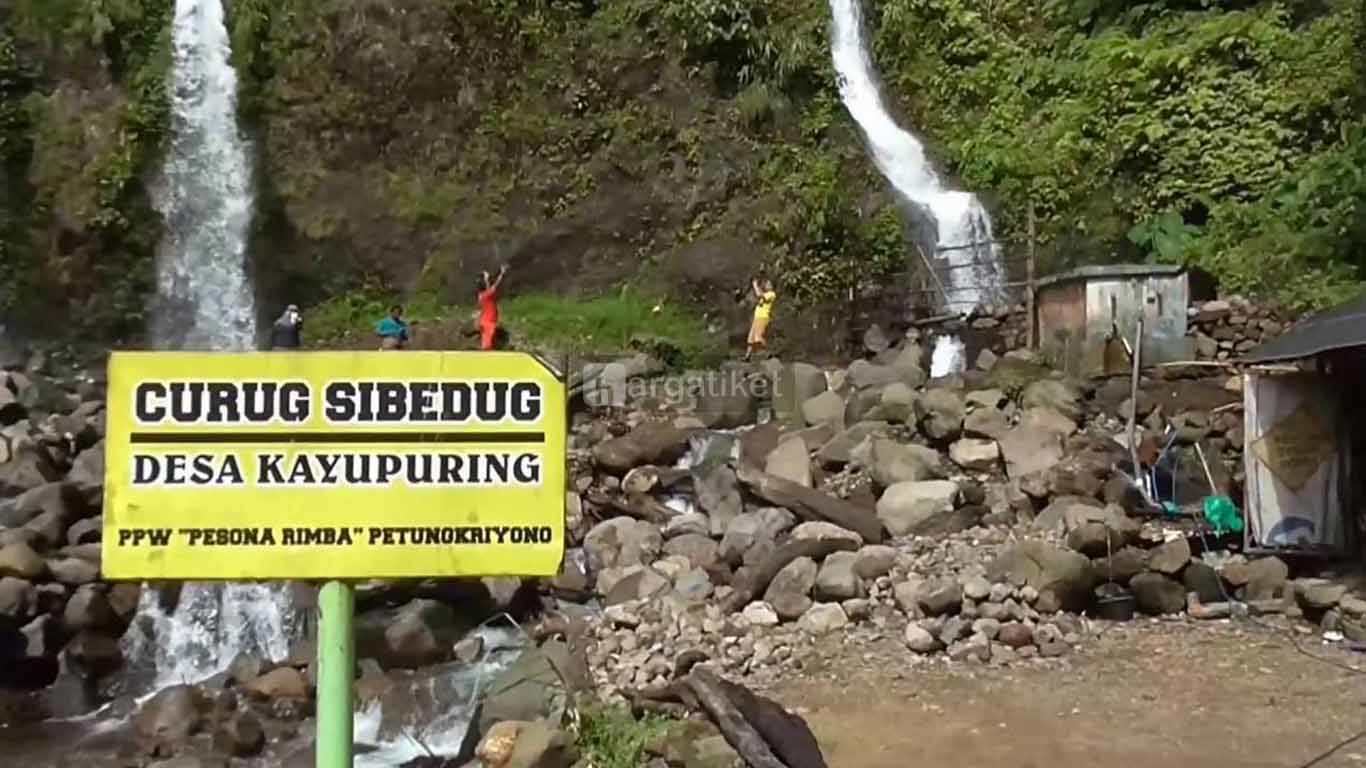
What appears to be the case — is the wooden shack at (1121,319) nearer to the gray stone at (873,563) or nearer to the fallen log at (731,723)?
the gray stone at (873,563)

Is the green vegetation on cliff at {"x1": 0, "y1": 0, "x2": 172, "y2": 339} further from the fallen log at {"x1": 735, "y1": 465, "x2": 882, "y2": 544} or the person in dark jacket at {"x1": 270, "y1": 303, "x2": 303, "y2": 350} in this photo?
the fallen log at {"x1": 735, "y1": 465, "x2": 882, "y2": 544}

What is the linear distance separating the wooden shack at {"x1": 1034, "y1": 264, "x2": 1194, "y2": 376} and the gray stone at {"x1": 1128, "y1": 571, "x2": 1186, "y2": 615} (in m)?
4.76

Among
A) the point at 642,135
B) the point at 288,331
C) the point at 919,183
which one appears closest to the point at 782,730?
the point at 288,331

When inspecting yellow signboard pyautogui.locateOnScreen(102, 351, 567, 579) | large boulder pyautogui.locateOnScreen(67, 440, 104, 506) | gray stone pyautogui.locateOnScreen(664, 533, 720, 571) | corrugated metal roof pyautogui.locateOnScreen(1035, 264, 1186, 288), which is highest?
corrugated metal roof pyautogui.locateOnScreen(1035, 264, 1186, 288)

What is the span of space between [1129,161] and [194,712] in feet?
49.7

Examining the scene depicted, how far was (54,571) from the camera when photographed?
1170 cm

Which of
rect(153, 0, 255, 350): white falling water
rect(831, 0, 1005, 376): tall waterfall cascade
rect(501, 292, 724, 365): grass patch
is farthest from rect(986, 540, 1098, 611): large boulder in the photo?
rect(153, 0, 255, 350): white falling water

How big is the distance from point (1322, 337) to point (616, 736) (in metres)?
6.18

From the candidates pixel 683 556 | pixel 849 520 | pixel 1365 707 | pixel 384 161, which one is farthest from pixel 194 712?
pixel 384 161

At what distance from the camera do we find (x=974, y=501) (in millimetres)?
11258

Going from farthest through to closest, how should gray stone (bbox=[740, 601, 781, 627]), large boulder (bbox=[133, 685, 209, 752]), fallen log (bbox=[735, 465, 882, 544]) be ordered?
fallen log (bbox=[735, 465, 882, 544])
gray stone (bbox=[740, 601, 781, 627])
large boulder (bbox=[133, 685, 209, 752])

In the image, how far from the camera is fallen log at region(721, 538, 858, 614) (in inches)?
394

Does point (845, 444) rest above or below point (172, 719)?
above

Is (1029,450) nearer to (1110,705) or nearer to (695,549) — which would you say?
(695,549)
